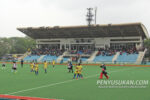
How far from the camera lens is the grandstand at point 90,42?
50875mm

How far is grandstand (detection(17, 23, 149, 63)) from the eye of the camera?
50.9m

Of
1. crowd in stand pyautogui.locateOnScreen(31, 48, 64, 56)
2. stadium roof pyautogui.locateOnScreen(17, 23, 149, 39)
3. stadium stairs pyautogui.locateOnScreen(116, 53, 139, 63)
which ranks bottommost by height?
stadium stairs pyautogui.locateOnScreen(116, 53, 139, 63)

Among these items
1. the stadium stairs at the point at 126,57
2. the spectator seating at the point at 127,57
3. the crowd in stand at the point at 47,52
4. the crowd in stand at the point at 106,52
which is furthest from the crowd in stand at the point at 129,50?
the crowd in stand at the point at 47,52

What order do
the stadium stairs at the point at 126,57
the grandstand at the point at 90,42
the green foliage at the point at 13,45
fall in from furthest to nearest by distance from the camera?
the green foliage at the point at 13,45
the grandstand at the point at 90,42
the stadium stairs at the point at 126,57

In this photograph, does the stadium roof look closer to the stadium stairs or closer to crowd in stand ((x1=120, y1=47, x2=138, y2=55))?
crowd in stand ((x1=120, y1=47, x2=138, y2=55))

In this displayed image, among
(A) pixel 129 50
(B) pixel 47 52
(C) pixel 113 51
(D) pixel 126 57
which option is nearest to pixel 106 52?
(C) pixel 113 51

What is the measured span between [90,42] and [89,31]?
4534mm

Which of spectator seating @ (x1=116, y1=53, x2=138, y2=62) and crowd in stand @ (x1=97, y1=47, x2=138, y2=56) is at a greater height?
crowd in stand @ (x1=97, y1=47, x2=138, y2=56)

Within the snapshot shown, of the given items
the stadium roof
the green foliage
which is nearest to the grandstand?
the stadium roof

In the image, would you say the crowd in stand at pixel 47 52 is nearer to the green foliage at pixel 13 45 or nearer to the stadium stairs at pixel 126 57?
the stadium stairs at pixel 126 57

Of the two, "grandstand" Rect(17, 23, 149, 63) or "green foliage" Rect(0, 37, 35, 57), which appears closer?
"grandstand" Rect(17, 23, 149, 63)

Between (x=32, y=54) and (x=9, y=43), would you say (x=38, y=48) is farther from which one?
(x=9, y=43)

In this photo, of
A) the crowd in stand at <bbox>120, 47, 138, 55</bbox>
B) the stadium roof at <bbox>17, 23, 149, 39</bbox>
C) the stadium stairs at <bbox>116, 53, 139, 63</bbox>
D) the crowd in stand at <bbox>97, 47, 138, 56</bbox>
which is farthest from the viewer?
the crowd in stand at <bbox>97, 47, 138, 56</bbox>

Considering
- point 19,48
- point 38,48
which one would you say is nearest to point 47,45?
point 38,48
